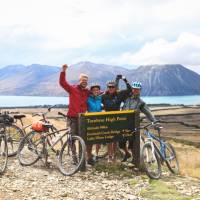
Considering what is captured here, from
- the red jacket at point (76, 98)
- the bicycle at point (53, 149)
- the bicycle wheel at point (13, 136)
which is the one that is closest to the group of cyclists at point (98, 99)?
the red jacket at point (76, 98)

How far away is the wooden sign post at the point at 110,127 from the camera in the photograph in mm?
11672

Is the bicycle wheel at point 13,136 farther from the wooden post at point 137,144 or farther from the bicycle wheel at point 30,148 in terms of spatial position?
the wooden post at point 137,144

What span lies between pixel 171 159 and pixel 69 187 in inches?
145

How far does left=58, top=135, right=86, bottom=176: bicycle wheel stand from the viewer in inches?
444

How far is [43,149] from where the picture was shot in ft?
40.5

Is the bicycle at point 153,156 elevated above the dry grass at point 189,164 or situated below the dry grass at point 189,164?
above

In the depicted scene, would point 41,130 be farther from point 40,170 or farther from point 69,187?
point 69,187

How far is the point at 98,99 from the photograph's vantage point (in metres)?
12.1

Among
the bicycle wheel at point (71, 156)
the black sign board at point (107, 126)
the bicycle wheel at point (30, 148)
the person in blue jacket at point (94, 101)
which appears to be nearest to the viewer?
the bicycle wheel at point (71, 156)

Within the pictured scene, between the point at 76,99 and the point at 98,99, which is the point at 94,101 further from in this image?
the point at 76,99

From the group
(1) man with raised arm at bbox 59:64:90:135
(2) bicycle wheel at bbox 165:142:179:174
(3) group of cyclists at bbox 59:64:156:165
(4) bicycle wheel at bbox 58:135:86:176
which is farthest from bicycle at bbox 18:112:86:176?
(2) bicycle wheel at bbox 165:142:179:174

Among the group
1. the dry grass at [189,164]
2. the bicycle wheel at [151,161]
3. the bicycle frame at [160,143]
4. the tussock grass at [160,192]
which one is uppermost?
the bicycle frame at [160,143]

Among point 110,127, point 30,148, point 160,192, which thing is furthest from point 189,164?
point 160,192

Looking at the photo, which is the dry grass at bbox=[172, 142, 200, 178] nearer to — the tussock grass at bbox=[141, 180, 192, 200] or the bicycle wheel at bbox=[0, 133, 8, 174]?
the tussock grass at bbox=[141, 180, 192, 200]
